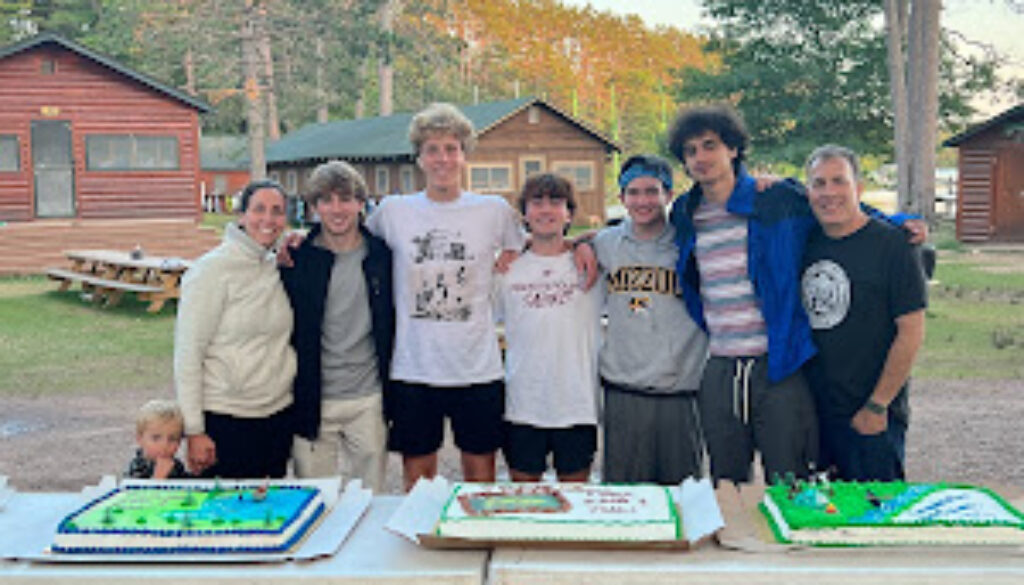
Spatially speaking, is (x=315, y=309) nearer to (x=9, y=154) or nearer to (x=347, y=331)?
(x=347, y=331)

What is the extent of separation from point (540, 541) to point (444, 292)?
6.01ft

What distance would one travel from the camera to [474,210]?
14.3 ft

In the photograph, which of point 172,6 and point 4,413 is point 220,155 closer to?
point 172,6

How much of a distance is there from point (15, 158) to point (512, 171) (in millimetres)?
18201

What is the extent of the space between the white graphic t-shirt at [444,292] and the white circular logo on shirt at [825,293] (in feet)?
4.14

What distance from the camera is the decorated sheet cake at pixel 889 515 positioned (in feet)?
8.39

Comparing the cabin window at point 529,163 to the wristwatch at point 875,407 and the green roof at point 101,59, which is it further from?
the wristwatch at point 875,407

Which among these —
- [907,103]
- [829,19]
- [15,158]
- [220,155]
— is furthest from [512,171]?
[220,155]

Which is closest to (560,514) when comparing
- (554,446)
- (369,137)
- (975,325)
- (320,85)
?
(554,446)

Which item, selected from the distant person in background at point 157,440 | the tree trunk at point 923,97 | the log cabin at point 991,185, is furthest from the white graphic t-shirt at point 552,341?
the log cabin at point 991,185

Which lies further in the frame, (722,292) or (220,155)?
(220,155)

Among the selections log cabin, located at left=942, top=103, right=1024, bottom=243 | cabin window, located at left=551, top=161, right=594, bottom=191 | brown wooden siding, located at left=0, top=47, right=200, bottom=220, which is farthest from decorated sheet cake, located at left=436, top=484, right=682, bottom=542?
cabin window, located at left=551, top=161, right=594, bottom=191

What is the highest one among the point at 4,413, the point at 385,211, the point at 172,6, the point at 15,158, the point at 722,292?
the point at 172,6

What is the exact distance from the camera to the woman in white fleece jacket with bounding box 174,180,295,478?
3951 mm
